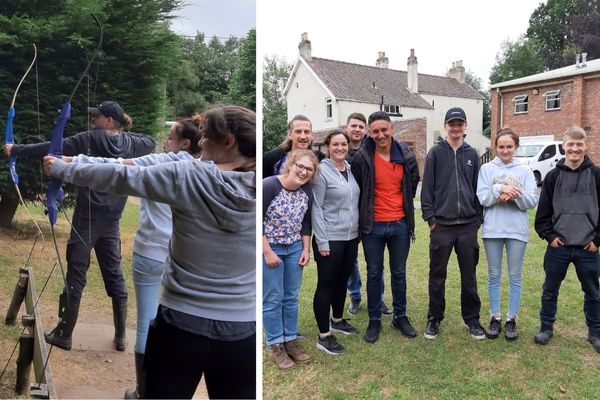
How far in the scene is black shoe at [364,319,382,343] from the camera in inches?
89.1

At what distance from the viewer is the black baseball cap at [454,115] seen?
2.21 metres

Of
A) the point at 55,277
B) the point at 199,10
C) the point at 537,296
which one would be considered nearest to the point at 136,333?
the point at 55,277

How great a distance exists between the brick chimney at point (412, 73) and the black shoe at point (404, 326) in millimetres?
1121

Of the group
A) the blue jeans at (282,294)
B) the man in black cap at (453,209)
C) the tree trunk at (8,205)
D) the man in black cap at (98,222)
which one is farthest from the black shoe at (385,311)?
the tree trunk at (8,205)

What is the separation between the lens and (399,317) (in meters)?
2.36

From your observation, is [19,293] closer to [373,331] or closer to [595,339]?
[373,331]

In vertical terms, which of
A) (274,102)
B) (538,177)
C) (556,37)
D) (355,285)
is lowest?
(355,285)

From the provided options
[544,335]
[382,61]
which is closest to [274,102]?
[382,61]

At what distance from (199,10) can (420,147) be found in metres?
1.45

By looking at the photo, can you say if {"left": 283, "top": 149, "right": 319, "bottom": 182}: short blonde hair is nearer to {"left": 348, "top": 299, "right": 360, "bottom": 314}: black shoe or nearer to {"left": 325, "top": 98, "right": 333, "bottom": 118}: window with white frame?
{"left": 325, "top": 98, "right": 333, "bottom": 118}: window with white frame

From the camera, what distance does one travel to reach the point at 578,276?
2.26m

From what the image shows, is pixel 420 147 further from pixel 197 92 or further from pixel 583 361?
pixel 197 92

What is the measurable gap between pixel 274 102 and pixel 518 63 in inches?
59.7

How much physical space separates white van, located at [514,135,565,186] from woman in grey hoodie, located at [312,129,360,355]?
0.91m
